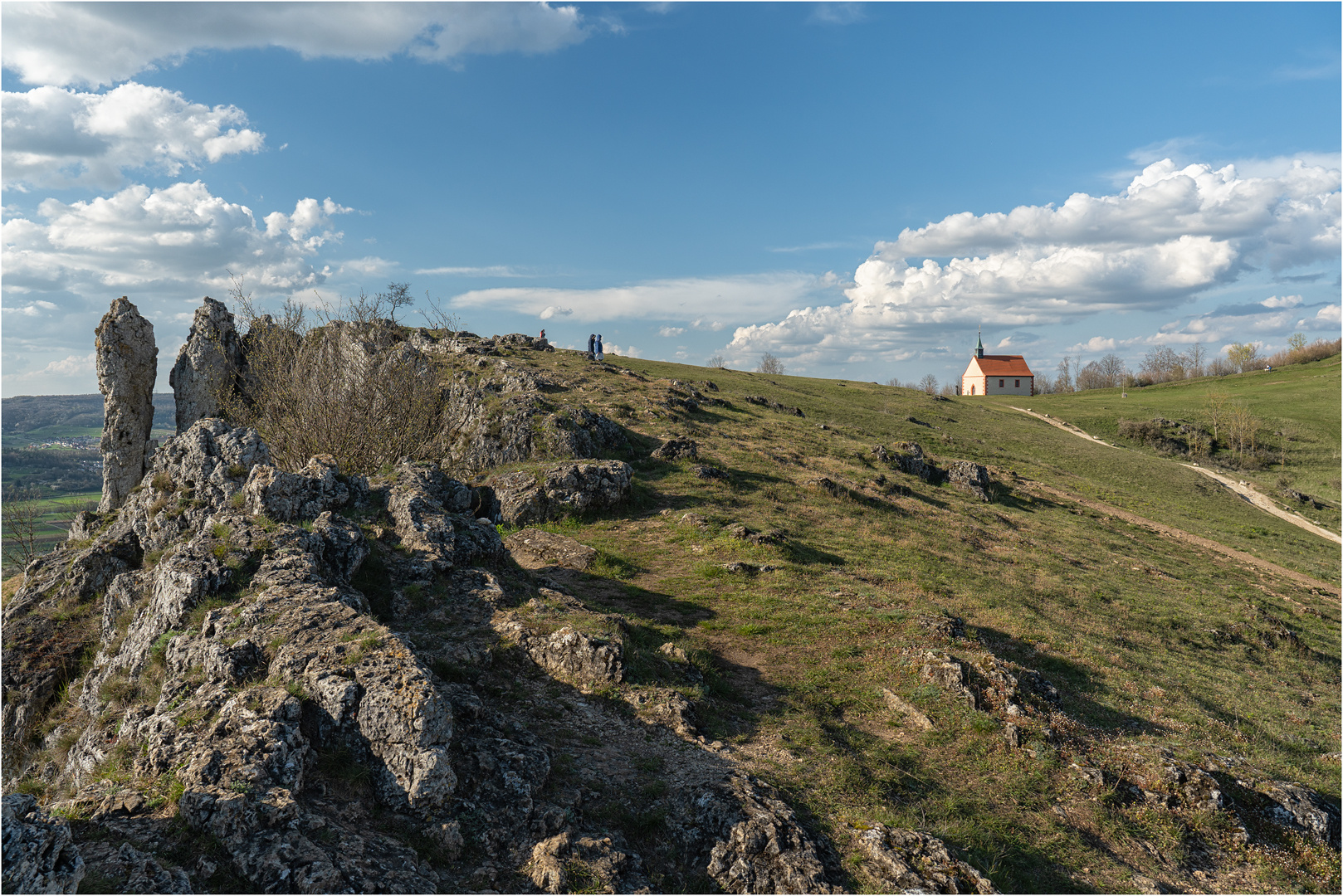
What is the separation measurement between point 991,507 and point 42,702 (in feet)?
131

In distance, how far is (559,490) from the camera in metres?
25.8

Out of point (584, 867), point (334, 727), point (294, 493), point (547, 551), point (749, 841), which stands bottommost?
point (749, 841)

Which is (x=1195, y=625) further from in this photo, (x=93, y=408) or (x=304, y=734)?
(x=93, y=408)

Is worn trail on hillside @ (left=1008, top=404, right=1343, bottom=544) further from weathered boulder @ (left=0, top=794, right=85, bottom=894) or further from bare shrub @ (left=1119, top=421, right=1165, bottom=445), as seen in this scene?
weathered boulder @ (left=0, top=794, right=85, bottom=894)

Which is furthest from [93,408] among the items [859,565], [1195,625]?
[1195,625]

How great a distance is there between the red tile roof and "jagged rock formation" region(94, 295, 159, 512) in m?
154

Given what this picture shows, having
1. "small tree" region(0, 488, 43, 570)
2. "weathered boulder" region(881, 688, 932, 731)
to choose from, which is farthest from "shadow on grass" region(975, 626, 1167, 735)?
"small tree" region(0, 488, 43, 570)

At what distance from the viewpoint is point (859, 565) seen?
2322cm

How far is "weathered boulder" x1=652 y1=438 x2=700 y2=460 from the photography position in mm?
33406

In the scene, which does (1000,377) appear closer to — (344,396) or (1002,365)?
(1002,365)

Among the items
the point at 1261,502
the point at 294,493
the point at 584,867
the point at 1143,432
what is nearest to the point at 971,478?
the point at 294,493

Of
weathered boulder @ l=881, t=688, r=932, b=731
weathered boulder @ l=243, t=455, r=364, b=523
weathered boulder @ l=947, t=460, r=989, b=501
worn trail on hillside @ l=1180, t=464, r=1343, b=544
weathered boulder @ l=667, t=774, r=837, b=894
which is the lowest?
worn trail on hillside @ l=1180, t=464, r=1343, b=544

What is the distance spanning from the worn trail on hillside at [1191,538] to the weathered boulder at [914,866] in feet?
127

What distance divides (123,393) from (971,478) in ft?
157
